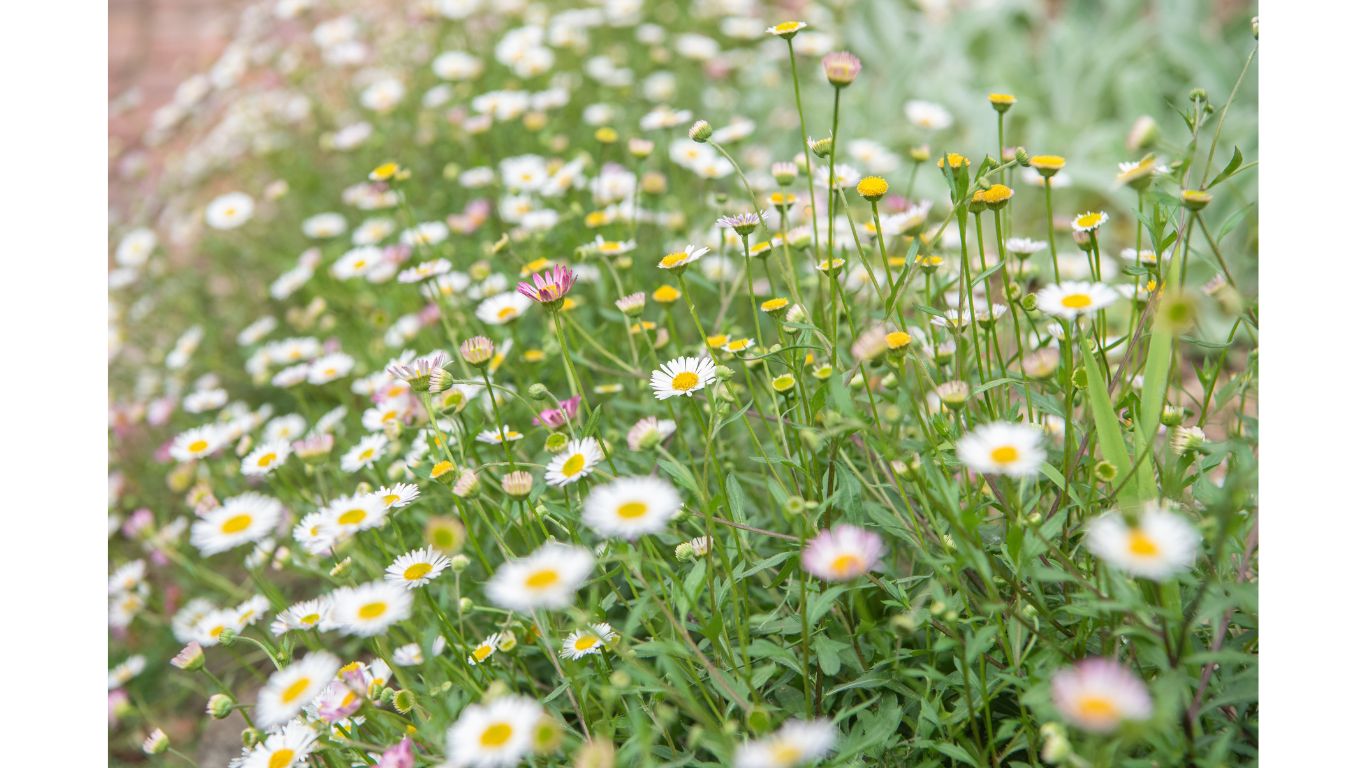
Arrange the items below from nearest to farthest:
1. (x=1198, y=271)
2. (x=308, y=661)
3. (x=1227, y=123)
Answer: (x=308, y=661) → (x=1198, y=271) → (x=1227, y=123)

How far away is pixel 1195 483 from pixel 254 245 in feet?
7.55

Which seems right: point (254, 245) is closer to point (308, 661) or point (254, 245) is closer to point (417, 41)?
point (417, 41)

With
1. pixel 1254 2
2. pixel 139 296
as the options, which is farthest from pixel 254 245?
pixel 1254 2

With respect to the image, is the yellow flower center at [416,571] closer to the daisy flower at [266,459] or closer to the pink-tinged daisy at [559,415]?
the pink-tinged daisy at [559,415]

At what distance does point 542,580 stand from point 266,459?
2.22ft

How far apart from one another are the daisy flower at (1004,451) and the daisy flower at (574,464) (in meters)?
0.33

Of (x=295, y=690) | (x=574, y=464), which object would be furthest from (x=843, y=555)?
(x=295, y=690)

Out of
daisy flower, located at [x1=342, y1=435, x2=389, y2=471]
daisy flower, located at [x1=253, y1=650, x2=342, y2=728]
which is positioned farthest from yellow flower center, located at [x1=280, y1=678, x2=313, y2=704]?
daisy flower, located at [x1=342, y1=435, x2=389, y2=471]

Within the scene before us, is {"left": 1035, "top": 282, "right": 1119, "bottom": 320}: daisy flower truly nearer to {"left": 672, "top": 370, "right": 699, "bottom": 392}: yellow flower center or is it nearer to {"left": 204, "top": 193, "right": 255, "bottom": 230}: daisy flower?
{"left": 672, "top": 370, "right": 699, "bottom": 392}: yellow flower center

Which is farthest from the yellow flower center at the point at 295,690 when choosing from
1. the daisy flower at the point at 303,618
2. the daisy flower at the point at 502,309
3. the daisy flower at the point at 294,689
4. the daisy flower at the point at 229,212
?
the daisy flower at the point at 229,212

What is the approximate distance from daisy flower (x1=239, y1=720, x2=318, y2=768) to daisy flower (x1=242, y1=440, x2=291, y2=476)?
1.14ft

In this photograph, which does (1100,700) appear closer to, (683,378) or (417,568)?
(683,378)

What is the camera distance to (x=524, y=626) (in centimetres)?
98

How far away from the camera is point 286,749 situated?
0.94m
